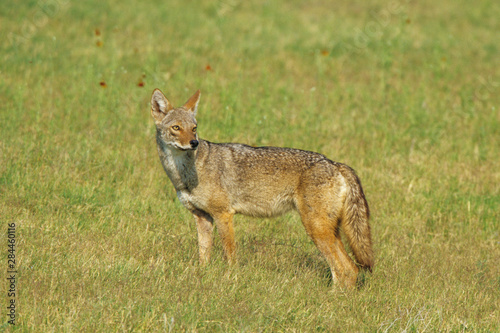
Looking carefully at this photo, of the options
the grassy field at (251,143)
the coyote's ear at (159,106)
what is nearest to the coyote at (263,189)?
→ the coyote's ear at (159,106)

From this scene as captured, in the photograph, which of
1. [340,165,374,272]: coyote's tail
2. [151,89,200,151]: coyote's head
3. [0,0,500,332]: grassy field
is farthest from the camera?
[340,165,374,272]: coyote's tail

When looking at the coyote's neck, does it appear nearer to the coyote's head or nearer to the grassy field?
the coyote's head

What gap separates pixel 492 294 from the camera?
644 cm

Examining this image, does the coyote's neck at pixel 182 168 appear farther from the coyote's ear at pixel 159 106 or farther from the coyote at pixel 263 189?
the coyote's ear at pixel 159 106

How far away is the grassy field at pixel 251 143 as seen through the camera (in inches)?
213

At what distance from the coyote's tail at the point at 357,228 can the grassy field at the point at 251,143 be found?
27cm

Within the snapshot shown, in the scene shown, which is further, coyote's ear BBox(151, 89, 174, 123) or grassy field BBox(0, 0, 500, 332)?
coyote's ear BBox(151, 89, 174, 123)

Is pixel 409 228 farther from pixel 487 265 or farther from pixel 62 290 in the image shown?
pixel 62 290

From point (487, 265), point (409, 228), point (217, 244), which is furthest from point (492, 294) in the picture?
point (217, 244)

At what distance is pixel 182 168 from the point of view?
6578 mm

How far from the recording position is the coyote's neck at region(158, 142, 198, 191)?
658 centimetres

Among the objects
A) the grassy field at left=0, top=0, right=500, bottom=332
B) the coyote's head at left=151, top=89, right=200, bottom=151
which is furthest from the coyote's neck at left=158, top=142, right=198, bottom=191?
the grassy field at left=0, top=0, right=500, bottom=332

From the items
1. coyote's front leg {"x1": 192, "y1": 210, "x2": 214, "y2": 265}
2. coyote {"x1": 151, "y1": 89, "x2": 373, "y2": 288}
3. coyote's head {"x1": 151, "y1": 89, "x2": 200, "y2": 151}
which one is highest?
coyote's head {"x1": 151, "y1": 89, "x2": 200, "y2": 151}

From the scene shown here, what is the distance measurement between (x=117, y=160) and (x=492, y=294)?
564 centimetres
